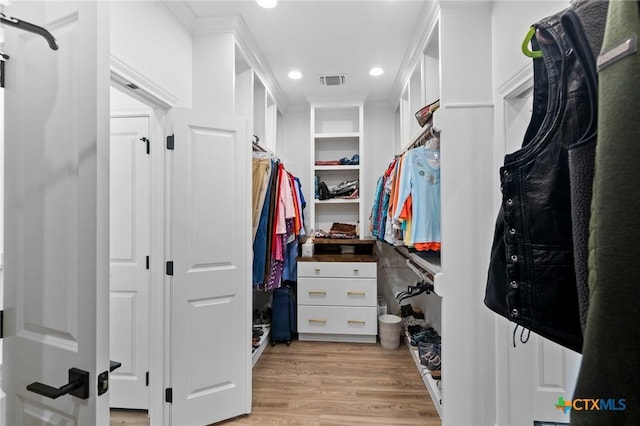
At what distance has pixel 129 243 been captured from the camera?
1886 millimetres

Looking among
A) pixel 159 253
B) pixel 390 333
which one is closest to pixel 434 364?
pixel 390 333

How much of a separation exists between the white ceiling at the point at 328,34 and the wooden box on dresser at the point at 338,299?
188 cm

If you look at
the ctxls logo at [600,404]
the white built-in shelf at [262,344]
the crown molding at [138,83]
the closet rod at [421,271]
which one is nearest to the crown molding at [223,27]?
the crown molding at [138,83]

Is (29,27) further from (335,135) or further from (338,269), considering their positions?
(335,135)

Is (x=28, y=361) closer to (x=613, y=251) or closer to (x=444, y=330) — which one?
(x=613, y=251)

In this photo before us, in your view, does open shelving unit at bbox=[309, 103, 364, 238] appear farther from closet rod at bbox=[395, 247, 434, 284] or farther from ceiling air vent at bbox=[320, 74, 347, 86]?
closet rod at bbox=[395, 247, 434, 284]

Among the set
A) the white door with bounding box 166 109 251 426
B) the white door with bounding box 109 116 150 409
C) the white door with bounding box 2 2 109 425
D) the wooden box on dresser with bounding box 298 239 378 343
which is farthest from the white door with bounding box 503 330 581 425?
the white door with bounding box 109 116 150 409

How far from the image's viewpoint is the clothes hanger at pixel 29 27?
678 mm

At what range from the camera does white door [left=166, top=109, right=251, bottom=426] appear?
1681 millimetres

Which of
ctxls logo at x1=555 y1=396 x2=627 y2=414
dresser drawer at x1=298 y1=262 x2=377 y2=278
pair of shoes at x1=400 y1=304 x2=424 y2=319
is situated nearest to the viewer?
ctxls logo at x1=555 y1=396 x2=627 y2=414

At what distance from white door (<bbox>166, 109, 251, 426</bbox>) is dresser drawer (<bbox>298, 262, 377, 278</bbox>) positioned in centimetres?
109

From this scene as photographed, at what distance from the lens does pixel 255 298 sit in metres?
3.21

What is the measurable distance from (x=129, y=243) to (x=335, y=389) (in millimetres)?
1830

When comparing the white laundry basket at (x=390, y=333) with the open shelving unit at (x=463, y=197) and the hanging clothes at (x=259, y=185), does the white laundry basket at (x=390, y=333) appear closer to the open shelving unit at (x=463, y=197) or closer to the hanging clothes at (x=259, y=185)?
the open shelving unit at (x=463, y=197)
